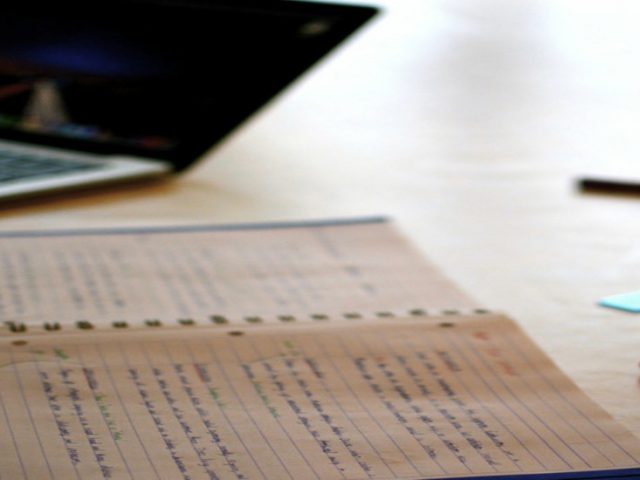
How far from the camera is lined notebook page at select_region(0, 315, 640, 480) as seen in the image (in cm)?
46

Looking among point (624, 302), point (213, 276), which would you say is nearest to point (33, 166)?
point (213, 276)

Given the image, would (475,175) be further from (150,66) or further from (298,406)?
(298,406)

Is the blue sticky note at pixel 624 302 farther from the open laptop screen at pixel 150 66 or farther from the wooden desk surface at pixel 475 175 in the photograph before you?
the open laptop screen at pixel 150 66

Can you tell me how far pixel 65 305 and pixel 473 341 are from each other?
0.79 feet

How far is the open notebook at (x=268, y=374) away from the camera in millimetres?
470

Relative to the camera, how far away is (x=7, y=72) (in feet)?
3.51

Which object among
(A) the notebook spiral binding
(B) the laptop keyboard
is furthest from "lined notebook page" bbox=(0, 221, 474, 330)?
(B) the laptop keyboard

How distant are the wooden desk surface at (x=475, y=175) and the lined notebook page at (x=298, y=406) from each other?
5cm

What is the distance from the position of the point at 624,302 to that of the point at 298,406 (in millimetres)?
284

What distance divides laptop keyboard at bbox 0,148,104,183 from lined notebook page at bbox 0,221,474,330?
13cm

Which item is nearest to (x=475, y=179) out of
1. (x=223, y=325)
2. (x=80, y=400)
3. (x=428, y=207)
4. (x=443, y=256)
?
(x=428, y=207)

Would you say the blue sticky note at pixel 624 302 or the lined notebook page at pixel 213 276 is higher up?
the lined notebook page at pixel 213 276

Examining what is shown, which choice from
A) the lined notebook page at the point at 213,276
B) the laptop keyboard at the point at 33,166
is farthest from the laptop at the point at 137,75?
the lined notebook page at the point at 213,276

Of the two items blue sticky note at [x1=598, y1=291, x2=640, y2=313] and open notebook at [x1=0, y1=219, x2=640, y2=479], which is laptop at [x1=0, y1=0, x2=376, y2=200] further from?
blue sticky note at [x1=598, y1=291, x2=640, y2=313]
